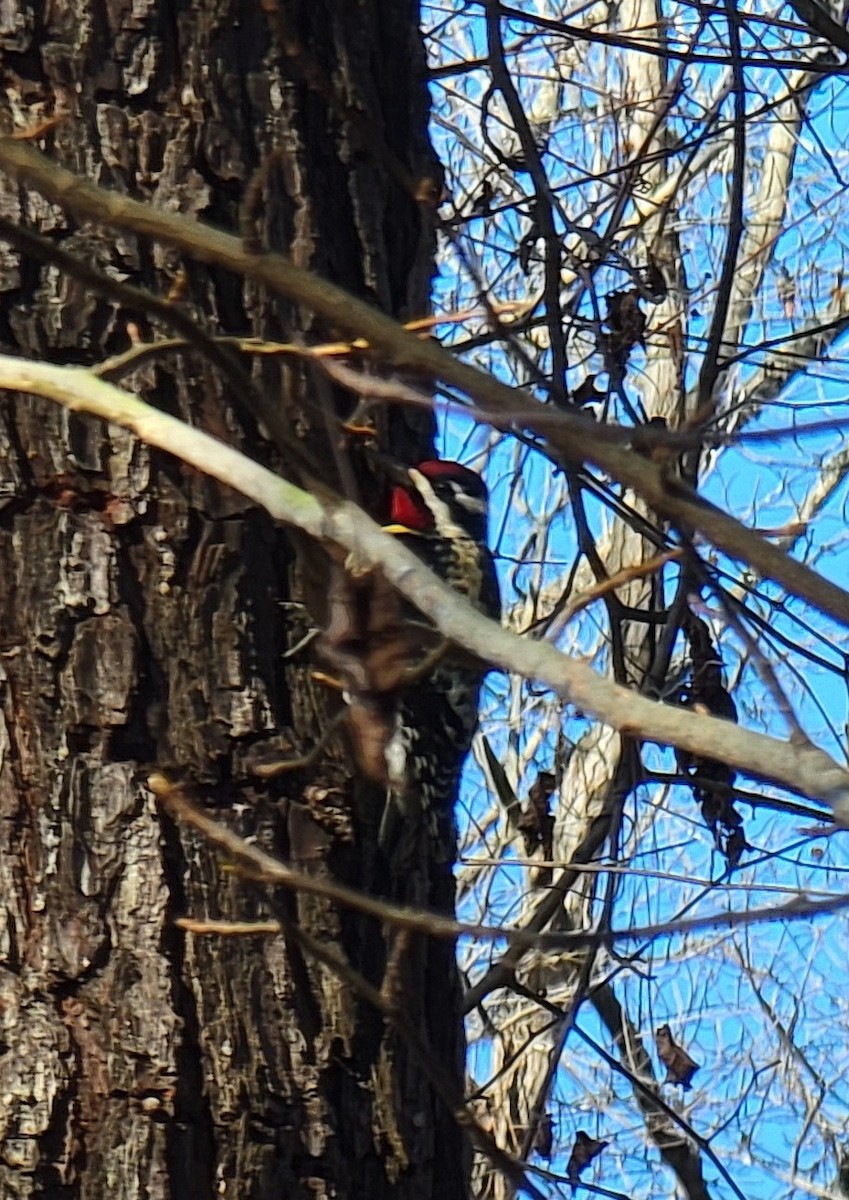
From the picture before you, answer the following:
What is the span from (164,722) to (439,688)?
44.7 inches

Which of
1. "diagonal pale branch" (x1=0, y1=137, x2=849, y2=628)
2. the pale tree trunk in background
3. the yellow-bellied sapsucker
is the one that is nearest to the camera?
"diagonal pale branch" (x1=0, y1=137, x2=849, y2=628)

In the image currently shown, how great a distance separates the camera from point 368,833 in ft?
7.25

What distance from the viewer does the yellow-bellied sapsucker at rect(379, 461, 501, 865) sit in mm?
2342

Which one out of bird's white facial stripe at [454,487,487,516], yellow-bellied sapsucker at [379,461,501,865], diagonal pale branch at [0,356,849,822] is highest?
bird's white facial stripe at [454,487,487,516]

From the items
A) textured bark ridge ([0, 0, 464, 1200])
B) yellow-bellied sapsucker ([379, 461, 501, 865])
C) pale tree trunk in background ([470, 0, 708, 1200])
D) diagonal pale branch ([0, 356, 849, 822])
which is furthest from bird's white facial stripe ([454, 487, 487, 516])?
diagonal pale branch ([0, 356, 849, 822])

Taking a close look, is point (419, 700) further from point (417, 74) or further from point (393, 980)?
point (393, 980)

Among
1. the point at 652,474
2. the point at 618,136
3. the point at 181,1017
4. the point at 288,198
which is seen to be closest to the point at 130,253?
the point at 288,198

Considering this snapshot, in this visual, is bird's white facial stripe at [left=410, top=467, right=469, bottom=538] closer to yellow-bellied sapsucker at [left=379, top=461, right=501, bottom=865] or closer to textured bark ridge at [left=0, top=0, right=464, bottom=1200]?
yellow-bellied sapsucker at [left=379, top=461, right=501, bottom=865]

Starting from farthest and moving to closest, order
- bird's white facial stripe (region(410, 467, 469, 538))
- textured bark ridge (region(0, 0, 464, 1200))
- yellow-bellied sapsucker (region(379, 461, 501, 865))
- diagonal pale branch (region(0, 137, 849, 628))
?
bird's white facial stripe (region(410, 467, 469, 538))
yellow-bellied sapsucker (region(379, 461, 501, 865))
textured bark ridge (region(0, 0, 464, 1200))
diagonal pale branch (region(0, 137, 849, 628))

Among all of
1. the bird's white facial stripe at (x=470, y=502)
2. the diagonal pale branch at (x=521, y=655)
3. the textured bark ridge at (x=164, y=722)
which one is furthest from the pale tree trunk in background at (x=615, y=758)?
the diagonal pale branch at (x=521, y=655)

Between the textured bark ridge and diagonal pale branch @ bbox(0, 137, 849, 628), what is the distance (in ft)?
1.54

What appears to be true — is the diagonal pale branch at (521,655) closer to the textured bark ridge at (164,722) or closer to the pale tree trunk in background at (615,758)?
the textured bark ridge at (164,722)

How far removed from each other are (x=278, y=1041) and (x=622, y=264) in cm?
182

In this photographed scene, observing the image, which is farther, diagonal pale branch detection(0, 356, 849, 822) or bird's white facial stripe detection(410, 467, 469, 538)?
bird's white facial stripe detection(410, 467, 469, 538)
